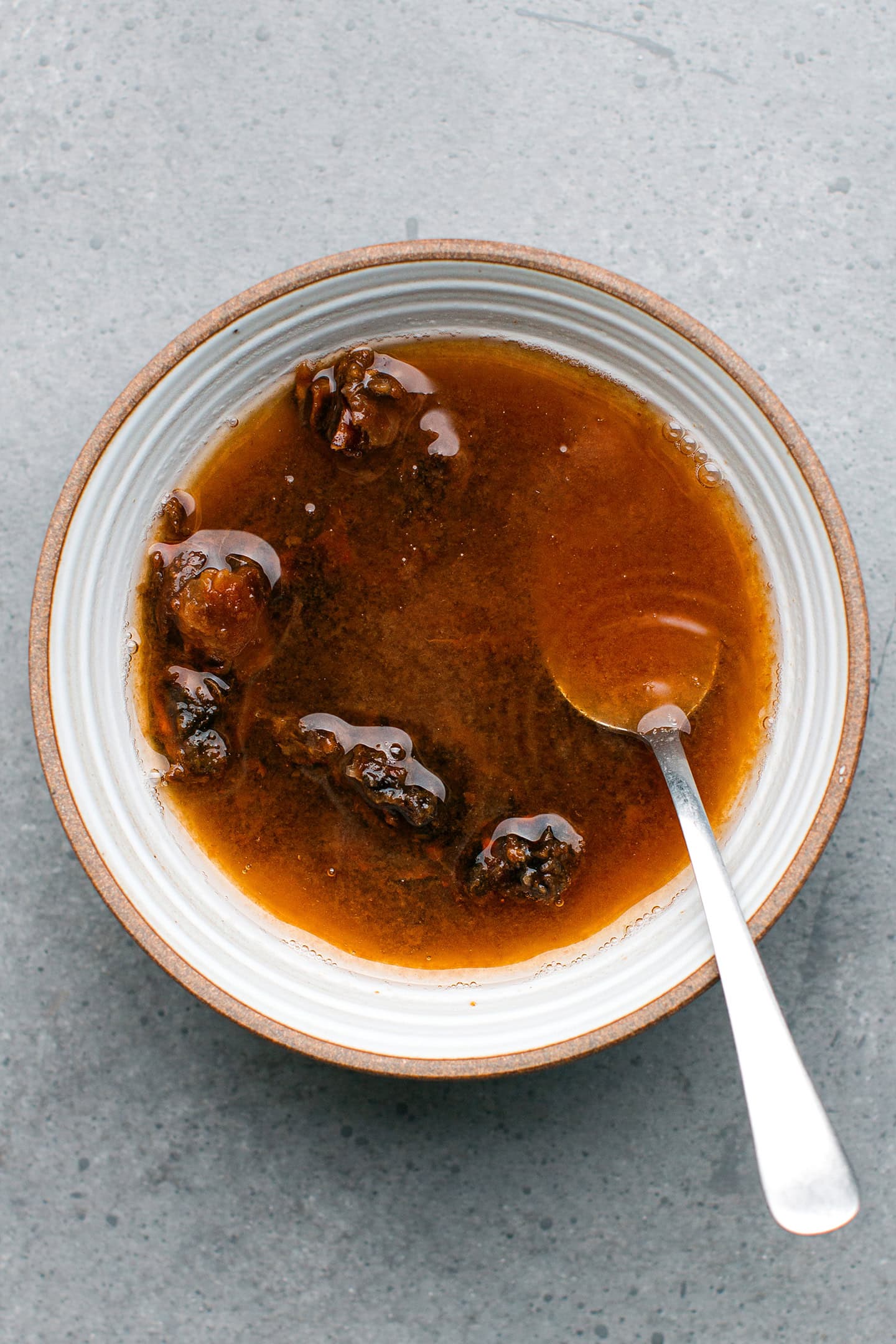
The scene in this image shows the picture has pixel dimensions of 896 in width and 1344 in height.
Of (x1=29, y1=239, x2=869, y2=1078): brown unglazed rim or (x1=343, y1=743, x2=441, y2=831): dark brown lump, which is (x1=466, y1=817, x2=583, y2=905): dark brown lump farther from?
(x1=29, y1=239, x2=869, y2=1078): brown unglazed rim

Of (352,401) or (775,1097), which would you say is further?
(352,401)

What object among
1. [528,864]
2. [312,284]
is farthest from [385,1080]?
[312,284]

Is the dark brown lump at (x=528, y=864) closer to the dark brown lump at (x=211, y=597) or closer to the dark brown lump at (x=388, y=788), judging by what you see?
the dark brown lump at (x=388, y=788)

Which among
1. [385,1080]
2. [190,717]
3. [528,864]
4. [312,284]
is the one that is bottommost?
[385,1080]

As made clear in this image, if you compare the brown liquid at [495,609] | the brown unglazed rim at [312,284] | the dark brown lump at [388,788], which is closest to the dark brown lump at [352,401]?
the brown liquid at [495,609]

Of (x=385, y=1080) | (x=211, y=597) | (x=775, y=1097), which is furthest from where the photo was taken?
(x=385, y=1080)

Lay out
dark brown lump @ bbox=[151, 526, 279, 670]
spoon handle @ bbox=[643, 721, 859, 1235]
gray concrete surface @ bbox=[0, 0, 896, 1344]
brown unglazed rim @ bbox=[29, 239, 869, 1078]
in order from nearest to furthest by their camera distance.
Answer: spoon handle @ bbox=[643, 721, 859, 1235], brown unglazed rim @ bbox=[29, 239, 869, 1078], dark brown lump @ bbox=[151, 526, 279, 670], gray concrete surface @ bbox=[0, 0, 896, 1344]

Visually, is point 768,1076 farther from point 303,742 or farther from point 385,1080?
point 303,742

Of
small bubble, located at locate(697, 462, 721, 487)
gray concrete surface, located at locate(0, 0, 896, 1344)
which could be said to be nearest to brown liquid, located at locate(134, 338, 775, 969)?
small bubble, located at locate(697, 462, 721, 487)
